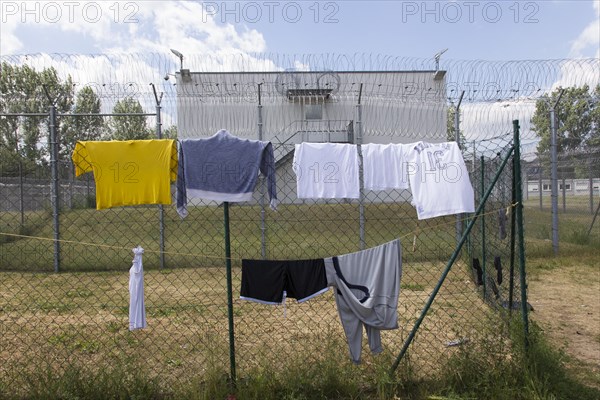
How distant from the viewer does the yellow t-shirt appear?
3312mm

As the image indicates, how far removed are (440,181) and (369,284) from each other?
1088 mm

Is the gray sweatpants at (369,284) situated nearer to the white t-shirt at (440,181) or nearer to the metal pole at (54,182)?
the white t-shirt at (440,181)

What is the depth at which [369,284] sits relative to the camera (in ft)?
10.6

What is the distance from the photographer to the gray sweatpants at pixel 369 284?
3.22 metres

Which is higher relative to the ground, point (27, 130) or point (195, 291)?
point (27, 130)

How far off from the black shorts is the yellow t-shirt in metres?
0.85

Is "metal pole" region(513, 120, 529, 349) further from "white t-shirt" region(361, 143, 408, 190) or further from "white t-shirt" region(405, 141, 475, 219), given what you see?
"white t-shirt" region(361, 143, 408, 190)

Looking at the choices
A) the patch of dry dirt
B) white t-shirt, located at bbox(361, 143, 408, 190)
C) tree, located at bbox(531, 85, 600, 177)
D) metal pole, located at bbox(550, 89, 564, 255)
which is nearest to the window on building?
tree, located at bbox(531, 85, 600, 177)

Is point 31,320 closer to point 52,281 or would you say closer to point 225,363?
point 52,281

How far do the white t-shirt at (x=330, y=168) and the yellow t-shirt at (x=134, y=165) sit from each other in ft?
3.69

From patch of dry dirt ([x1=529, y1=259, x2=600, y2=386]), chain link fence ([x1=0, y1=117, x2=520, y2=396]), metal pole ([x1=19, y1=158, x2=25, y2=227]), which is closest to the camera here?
chain link fence ([x1=0, y1=117, x2=520, y2=396])

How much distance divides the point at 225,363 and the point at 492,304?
3.06 metres

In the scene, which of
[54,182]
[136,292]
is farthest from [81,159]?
[54,182]

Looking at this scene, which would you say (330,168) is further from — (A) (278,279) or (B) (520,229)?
(B) (520,229)
